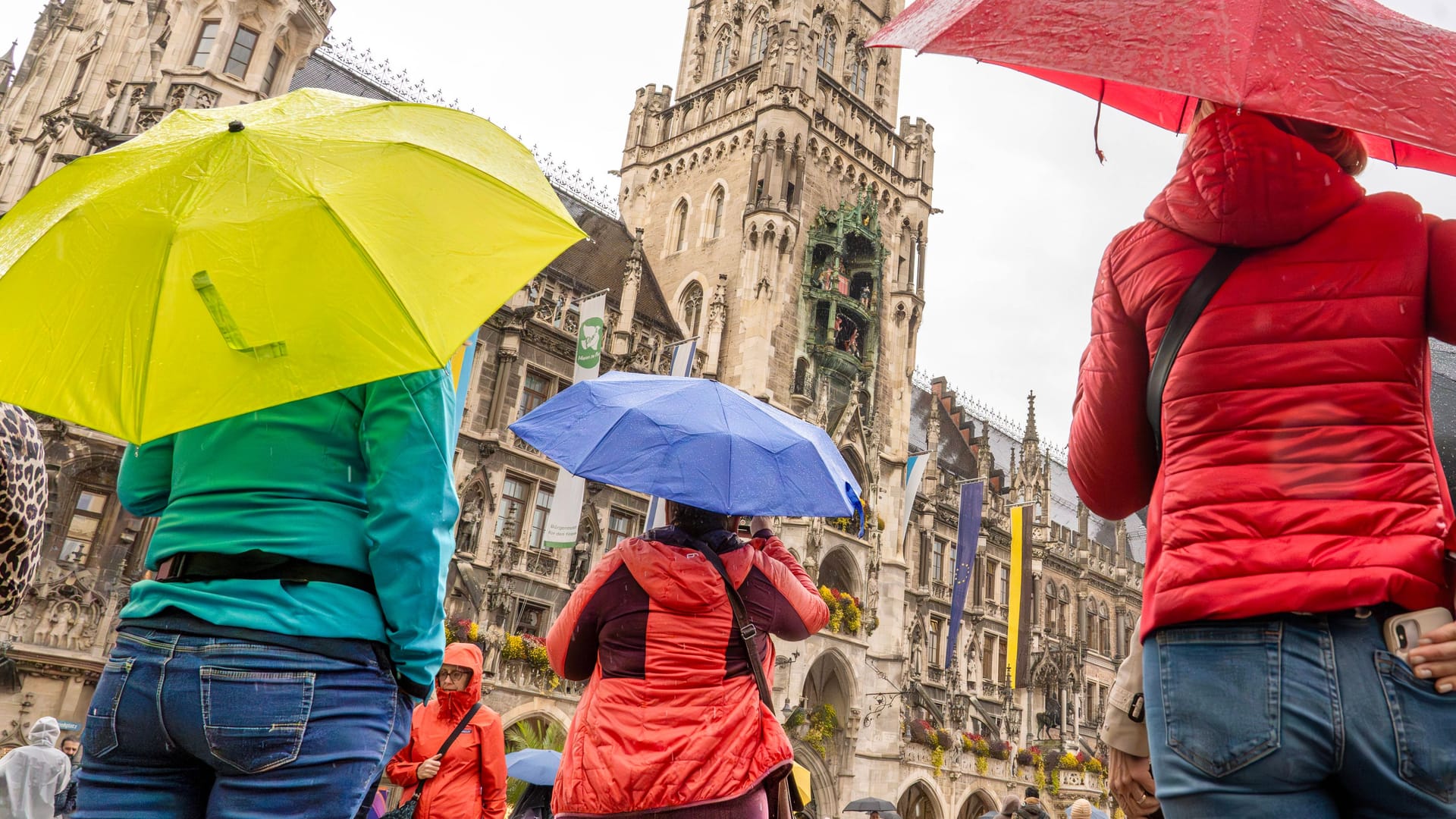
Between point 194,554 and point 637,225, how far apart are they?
30.3 meters

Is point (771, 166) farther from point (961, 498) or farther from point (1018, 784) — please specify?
point (1018, 784)

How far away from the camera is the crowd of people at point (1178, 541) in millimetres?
1557

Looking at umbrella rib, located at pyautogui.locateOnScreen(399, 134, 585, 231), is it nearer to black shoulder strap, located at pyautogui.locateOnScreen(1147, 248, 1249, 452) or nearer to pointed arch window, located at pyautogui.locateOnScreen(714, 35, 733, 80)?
black shoulder strap, located at pyautogui.locateOnScreen(1147, 248, 1249, 452)

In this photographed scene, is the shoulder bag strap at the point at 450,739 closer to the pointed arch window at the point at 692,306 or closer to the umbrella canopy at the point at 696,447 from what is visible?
the umbrella canopy at the point at 696,447

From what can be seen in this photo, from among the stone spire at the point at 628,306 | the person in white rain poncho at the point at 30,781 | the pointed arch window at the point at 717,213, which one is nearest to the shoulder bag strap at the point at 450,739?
the person in white rain poncho at the point at 30,781

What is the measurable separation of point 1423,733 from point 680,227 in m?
30.0

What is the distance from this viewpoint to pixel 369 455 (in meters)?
2.36

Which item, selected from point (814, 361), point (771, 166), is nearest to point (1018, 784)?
point (814, 361)

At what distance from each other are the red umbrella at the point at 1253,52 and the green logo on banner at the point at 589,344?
62.3 feet

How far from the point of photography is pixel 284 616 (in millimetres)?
2143

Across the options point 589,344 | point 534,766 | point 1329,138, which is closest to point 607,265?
point 589,344

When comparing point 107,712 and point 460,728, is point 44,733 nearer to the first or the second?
point 460,728

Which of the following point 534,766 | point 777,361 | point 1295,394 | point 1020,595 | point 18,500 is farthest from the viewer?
point 1020,595

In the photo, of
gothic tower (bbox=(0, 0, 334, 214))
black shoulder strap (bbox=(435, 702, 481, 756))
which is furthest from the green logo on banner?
black shoulder strap (bbox=(435, 702, 481, 756))
